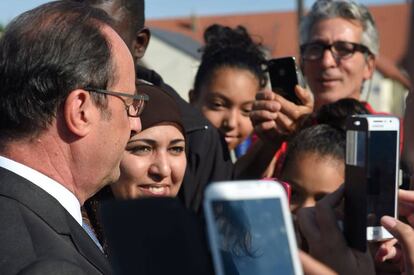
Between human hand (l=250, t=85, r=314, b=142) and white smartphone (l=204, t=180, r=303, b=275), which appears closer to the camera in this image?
white smartphone (l=204, t=180, r=303, b=275)

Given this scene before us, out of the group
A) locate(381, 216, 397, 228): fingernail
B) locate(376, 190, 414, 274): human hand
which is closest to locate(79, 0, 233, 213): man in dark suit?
locate(376, 190, 414, 274): human hand

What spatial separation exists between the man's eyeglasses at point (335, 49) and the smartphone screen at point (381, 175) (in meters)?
2.08

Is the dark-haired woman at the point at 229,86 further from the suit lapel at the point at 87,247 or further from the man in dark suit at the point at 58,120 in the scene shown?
the suit lapel at the point at 87,247

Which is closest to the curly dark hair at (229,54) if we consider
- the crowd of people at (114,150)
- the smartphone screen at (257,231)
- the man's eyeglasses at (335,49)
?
the man's eyeglasses at (335,49)

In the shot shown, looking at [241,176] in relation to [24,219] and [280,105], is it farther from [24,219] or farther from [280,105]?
[24,219]

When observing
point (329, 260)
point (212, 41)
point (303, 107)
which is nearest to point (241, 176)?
point (303, 107)

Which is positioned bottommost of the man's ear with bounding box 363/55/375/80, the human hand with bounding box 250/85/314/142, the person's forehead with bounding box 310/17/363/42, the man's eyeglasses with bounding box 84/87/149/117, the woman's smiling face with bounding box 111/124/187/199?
the woman's smiling face with bounding box 111/124/187/199

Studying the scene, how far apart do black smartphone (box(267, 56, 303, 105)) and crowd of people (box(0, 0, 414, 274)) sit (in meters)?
0.09

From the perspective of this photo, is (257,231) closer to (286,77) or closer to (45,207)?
(45,207)

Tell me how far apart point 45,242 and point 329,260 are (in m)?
0.75

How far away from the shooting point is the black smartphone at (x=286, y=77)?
391 centimetres

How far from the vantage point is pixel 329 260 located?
7.15 ft

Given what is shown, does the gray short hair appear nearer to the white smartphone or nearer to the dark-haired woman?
the dark-haired woman

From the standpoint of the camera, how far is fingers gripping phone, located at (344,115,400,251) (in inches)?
89.9
